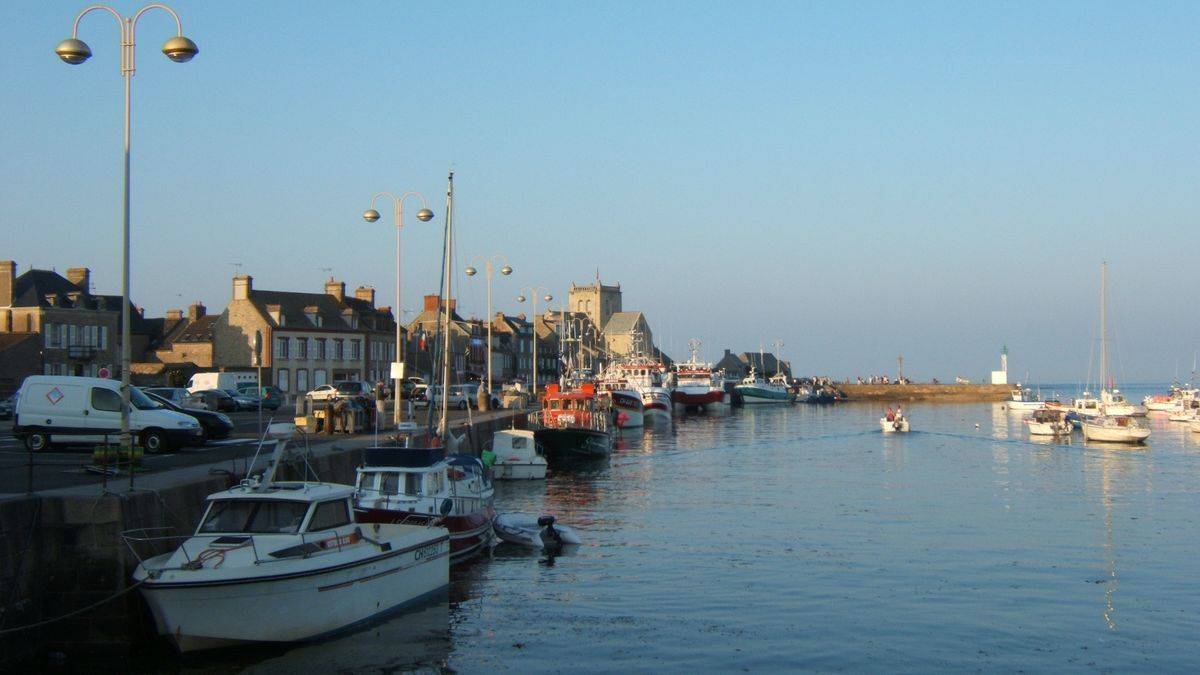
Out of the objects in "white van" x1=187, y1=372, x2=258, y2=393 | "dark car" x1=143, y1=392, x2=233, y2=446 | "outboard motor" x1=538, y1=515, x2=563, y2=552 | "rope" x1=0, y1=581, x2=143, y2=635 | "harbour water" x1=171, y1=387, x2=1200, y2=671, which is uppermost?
"white van" x1=187, y1=372, x2=258, y2=393

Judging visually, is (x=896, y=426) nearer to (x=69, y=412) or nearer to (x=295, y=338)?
(x=295, y=338)

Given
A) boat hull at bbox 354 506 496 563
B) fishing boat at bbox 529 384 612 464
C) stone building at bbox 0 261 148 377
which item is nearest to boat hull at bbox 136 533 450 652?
boat hull at bbox 354 506 496 563

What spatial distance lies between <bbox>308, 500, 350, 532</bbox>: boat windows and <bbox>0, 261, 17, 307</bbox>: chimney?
60.5 metres

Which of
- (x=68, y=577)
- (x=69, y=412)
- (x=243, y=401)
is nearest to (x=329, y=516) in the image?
(x=68, y=577)

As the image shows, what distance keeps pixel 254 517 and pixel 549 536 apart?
11.9 meters

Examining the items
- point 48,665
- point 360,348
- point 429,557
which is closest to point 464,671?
point 429,557

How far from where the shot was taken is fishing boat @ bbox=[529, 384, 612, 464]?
2250 inches

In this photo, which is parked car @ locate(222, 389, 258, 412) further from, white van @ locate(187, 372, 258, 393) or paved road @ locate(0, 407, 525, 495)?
paved road @ locate(0, 407, 525, 495)

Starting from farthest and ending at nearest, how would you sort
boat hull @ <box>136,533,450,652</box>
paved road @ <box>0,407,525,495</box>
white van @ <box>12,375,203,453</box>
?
white van @ <box>12,375,203,453</box> < paved road @ <box>0,407,525,495</box> < boat hull @ <box>136,533,450,652</box>

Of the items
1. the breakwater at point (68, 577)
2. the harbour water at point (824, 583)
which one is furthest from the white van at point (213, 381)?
the breakwater at point (68, 577)

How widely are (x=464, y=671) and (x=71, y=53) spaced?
42.4 feet

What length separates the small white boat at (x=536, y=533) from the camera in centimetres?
3097

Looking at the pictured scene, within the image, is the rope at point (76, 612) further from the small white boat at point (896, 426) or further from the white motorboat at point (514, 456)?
the small white boat at point (896, 426)

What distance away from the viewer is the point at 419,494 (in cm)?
2784
